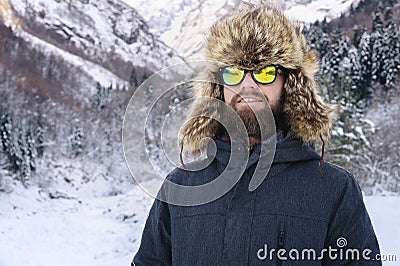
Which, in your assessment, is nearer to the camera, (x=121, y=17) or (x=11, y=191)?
(x=11, y=191)

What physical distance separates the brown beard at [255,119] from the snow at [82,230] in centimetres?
430

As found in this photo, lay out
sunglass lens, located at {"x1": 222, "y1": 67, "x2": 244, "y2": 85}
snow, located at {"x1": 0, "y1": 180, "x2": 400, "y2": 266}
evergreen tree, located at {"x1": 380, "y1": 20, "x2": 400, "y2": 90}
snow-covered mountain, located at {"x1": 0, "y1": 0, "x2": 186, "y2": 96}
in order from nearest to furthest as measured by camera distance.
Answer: sunglass lens, located at {"x1": 222, "y1": 67, "x2": 244, "y2": 85} < snow, located at {"x1": 0, "y1": 180, "x2": 400, "y2": 266} < evergreen tree, located at {"x1": 380, "y1": 20, "x2": 400, "y2": 90} < snow-covered mountain, located at {"x1": 0, "y1": 0, "x2": 186, "y2": 96}

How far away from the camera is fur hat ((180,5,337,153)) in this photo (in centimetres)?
184

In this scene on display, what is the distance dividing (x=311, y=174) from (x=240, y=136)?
1.14ft

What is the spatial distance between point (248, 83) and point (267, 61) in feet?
0.44

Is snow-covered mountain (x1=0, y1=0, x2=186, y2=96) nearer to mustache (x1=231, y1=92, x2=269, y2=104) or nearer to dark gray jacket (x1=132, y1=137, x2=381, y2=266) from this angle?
mustache (x1=231, y1=92, x2=269, y2=104)

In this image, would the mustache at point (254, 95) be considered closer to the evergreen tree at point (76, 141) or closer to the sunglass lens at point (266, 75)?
the sunglass lens at point (266, 75)

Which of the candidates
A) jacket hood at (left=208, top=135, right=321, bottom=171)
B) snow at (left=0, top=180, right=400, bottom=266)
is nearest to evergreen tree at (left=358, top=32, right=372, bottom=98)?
snow at (left=0, top=180, right=400, bottom=266)

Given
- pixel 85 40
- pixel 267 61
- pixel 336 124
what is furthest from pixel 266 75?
pixel 85 40

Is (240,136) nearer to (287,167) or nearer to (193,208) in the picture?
(287,167)

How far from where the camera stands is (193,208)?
183 centimetres

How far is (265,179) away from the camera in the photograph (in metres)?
1.73

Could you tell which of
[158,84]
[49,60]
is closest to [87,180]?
[158,84]

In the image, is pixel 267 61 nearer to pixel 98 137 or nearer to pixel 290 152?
pixel 290 152
